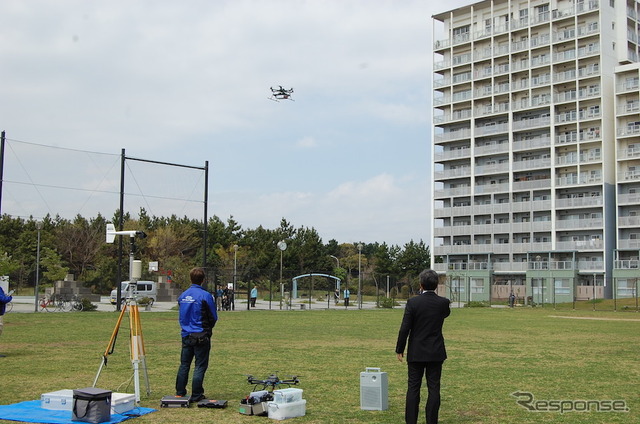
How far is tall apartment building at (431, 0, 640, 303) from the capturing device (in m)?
72.1

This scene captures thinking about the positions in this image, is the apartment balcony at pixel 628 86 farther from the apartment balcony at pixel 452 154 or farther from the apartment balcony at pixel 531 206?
the apartment balcony at pixel 452 154

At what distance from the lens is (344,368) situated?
13.3 metres

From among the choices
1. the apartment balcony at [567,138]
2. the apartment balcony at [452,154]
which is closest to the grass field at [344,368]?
the apartment balcony at [567,138]

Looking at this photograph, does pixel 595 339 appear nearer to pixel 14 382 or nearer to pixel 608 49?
pixel 14 382

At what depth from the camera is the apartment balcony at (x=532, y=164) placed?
251 feet

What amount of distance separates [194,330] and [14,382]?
3808mm

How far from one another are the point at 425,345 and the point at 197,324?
3.11 m

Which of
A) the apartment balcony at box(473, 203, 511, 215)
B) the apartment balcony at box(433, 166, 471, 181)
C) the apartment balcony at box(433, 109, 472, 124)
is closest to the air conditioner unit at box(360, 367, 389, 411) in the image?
Answer: the apartment balcony at box(473, 203, 511, 215)

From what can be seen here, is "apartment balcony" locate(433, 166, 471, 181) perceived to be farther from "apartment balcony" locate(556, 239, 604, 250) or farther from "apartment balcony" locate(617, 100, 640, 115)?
"apartment balcony" locate(617, 100, 640, 115)

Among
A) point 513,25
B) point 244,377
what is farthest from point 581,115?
point 244,377

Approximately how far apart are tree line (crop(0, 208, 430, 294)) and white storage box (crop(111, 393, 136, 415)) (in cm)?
4227

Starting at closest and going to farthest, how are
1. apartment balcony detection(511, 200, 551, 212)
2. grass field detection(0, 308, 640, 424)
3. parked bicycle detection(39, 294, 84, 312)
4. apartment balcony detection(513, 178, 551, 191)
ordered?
grass field detection(0, 308, 640, 424) < parked bicycle detection(39, 294, 84, 312) < apartment balcony detection(511, 200, 551, 212) < apartment balcony detection(513, 178, 551, 191)

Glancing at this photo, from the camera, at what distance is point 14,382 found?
1104 centimetres

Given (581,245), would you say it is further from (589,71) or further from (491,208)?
(589,71)
